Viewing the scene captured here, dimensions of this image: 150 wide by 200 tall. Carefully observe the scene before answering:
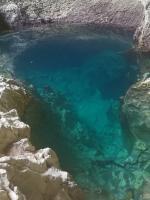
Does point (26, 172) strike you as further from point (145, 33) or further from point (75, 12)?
point (75, 12)

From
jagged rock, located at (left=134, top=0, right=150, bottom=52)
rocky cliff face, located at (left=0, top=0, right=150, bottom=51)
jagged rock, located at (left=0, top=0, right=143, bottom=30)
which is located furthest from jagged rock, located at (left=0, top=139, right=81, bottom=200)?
jagged rock, located at (left=0, top=0, right=143, bottom=30)

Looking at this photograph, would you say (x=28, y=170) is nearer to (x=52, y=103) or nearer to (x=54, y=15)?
(x=52, y=103)

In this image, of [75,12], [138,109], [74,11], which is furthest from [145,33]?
[74,11]

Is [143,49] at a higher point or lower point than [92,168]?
higher

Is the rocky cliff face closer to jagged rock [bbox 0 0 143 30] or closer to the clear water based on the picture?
jagged rock [bbox 0 0 143 30]

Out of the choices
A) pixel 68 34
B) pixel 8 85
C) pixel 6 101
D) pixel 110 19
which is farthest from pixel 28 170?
pixel 110 19

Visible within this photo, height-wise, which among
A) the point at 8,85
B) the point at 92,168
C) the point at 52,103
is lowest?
the point at 92,168
